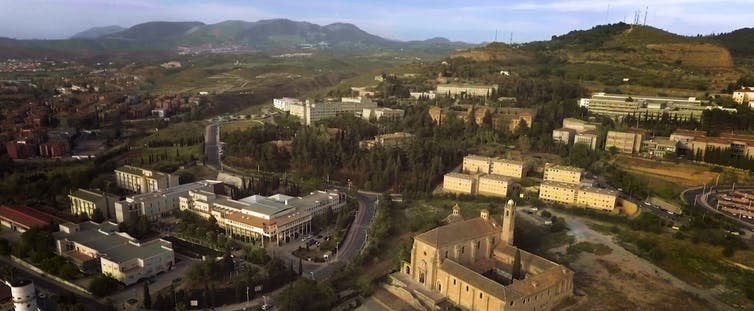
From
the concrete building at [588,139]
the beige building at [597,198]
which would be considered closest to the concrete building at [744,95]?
the concrete building at [588,139]

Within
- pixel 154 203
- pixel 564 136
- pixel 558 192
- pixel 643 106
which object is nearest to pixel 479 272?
pixel 558 192

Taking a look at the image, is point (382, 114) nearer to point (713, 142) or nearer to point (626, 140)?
point (626, 140)

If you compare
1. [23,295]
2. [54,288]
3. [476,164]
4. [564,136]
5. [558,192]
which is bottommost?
[54,288]

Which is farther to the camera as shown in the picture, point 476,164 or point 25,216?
point 476,164

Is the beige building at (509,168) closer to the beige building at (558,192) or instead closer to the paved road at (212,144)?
the beige building at (558,192)

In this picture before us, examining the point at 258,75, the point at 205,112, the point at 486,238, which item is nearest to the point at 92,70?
the point at 258,75

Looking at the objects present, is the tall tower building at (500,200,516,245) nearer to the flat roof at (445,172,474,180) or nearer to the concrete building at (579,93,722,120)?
the flat roof at (445,172,474,180)

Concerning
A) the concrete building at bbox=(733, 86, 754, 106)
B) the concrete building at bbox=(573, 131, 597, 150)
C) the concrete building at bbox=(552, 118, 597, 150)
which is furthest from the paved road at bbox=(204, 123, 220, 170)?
the concrete building at bbox=(733, 86, 754, 106)
